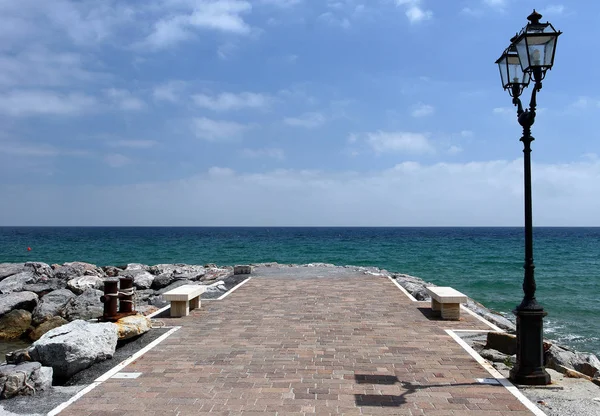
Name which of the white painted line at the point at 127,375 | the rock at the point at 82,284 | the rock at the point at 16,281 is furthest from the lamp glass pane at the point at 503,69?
the rock at the point at 16,281

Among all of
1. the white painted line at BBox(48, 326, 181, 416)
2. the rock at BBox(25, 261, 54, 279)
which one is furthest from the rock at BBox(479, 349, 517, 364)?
the rock at BBox(25, 261, 54, 279)

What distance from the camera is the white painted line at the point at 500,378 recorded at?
19.2ft

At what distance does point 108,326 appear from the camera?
27.4ft

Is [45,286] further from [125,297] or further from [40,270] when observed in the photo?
[125,297]

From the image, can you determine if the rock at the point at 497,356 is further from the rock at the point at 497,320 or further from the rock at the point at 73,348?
the rock at the point at 73,348

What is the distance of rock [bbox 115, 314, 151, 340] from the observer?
28.7ft

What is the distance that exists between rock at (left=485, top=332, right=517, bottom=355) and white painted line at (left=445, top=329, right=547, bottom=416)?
0.41 m

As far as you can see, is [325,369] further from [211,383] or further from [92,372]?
[92,372]

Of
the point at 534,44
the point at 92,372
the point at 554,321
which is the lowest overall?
the point at 554,321

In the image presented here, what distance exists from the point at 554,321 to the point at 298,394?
1519 cm

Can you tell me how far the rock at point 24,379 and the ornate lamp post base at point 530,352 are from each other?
6.08 metres

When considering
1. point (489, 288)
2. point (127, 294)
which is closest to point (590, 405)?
point (127, 294)

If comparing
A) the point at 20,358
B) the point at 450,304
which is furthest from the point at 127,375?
the point at 450,304

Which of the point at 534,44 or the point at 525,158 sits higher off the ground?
the point at 534,44
